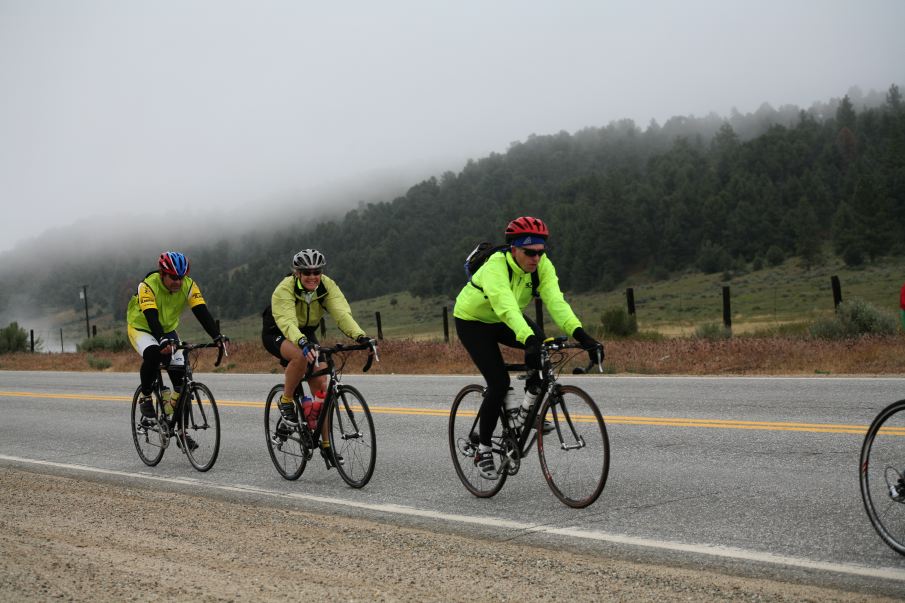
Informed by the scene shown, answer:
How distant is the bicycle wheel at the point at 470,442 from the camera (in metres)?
7.12

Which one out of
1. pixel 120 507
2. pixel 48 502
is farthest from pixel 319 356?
pixel 48 502

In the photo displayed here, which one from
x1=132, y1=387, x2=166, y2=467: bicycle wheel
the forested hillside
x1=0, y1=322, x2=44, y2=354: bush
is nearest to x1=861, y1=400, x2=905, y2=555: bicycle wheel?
x1=132, y1=387, x2=166, y2=467: bicycle wheel

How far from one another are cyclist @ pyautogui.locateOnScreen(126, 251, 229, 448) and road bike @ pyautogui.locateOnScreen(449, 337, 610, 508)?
3.31 metres

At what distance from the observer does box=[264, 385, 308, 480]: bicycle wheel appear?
839 centimetres

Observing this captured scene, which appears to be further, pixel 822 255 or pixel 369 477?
pixel 822 255

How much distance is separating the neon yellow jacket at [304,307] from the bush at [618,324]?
56.8ft

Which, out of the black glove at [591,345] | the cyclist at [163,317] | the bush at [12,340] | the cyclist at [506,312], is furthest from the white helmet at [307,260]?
the bush at [12,340]

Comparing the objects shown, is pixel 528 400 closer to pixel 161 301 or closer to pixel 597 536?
pixel 597 536

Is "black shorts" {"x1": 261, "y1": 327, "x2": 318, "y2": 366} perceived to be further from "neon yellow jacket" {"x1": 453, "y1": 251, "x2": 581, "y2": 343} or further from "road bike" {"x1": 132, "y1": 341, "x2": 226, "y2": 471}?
"neon yellow jacket" {"x1": 453, "y1": 251, "x2": 581, "y2": 343}

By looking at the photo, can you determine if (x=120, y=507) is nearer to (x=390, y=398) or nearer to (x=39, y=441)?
(x=39, y=441)

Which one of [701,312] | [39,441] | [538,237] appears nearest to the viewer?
[538,237]

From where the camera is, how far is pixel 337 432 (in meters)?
8.05

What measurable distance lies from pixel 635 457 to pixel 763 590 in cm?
385

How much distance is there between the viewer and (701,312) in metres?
71.6
